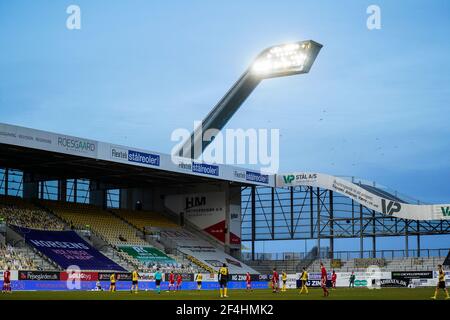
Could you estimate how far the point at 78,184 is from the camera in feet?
253

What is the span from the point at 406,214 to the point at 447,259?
22.4ft

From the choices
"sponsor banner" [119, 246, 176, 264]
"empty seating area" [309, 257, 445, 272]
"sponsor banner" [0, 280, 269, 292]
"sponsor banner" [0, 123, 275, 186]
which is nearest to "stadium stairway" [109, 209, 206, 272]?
"sponsor banner" [119, 246, 176, 264]

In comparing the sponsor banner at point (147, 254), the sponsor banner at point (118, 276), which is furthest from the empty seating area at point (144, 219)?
the sponsor banner at point (118, 276)

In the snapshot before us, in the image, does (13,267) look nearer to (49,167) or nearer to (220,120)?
(49,167)

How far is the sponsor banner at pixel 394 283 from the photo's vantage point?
2670 inches

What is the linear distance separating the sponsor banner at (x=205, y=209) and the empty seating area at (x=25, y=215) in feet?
62.6

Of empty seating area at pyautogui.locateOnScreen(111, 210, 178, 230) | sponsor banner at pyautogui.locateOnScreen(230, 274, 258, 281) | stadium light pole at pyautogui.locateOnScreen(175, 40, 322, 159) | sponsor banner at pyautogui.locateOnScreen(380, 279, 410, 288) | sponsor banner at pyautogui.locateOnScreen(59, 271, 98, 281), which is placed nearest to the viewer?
sponsor banner at pyautogui.locateOnScreen(59, 271, 98, 281)

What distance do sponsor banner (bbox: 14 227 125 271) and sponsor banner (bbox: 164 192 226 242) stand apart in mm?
18575

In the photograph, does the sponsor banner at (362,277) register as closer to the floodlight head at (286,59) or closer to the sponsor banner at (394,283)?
the sponsor banner at (394,283)

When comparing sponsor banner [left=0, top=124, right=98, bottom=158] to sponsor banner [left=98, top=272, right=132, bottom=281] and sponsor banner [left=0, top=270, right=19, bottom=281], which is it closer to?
sponsor banner [left=0, top=270, right=19, bottom=281]

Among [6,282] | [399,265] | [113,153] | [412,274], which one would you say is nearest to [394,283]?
[412,274]

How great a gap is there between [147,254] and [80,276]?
14414mm

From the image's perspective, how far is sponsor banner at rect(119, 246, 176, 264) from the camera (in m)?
67.0
